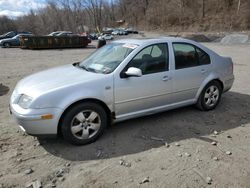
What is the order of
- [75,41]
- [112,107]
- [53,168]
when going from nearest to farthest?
[53,168] → [112,107] → [75,41]

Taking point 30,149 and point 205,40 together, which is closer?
point 30,149


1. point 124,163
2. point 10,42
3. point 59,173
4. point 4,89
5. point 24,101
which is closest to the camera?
point 59,173

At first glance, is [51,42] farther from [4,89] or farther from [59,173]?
[59,173]

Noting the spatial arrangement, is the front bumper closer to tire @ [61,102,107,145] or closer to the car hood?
tire @ [61,102,107,145]

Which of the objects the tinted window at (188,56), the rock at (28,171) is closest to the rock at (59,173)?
the rock at (28,171)

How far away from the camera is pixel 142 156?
3.56 m

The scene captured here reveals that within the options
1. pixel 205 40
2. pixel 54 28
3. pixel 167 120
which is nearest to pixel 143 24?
pixel 54 28

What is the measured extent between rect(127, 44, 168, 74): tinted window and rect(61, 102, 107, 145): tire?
92 cm

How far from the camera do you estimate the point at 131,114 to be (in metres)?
4.21

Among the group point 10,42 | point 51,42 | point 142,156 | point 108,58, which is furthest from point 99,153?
point 10,42

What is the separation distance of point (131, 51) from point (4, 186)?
2643 mm

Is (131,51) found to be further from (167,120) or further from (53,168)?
(53,168)

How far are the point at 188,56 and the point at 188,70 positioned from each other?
0.28 meters

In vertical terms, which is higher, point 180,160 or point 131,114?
point 131,114
